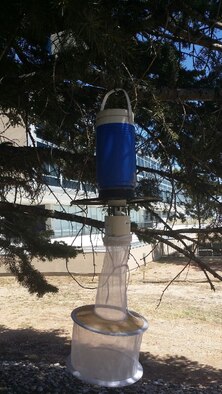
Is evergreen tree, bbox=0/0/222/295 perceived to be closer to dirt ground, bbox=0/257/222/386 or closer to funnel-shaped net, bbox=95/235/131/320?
funnel-shaped net, bbox=95/235/131/320

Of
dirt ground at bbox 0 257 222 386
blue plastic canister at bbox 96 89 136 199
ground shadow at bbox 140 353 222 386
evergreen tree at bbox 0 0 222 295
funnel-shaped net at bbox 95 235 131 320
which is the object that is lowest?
ground shadow at bbox 140 353 222 386

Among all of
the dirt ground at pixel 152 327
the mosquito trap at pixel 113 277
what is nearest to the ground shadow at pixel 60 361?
the dirt ground at pixel 152 327

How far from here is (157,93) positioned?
9.53 feet

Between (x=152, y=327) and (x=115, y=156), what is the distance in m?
9.72

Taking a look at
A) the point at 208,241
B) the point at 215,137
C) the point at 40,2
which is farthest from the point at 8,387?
the point at 40,2

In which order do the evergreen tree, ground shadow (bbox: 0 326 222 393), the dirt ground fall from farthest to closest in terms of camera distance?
the dirt ground < ground shadow (bbox: 0 326 222 393) < the evergreen tree

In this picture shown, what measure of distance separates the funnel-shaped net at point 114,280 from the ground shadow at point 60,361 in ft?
15.9

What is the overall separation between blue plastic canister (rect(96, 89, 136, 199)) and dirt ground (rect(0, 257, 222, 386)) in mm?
3361

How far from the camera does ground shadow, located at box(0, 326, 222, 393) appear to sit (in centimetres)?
707

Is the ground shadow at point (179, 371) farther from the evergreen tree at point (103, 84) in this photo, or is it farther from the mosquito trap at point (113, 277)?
the mosquito trap at point (113, 277)

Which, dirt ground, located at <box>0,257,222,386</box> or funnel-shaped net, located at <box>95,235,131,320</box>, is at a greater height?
funnel-shaped net, located at <box>95,235,131,320</box>

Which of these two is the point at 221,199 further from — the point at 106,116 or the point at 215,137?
the point at 106,116

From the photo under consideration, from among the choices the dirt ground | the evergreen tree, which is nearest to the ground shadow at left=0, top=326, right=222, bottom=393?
the dirt ground

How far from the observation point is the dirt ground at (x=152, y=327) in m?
7.83
